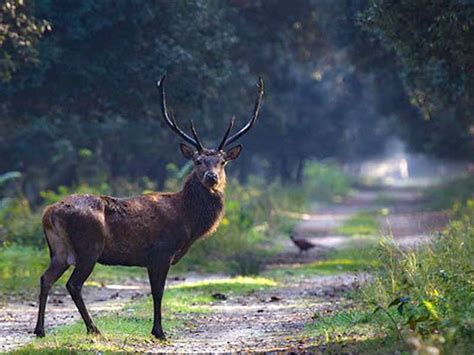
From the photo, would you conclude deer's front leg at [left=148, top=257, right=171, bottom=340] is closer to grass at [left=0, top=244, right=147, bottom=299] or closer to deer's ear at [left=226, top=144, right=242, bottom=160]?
deer's ear at [left=226, top=144, right=242, bottom=160]

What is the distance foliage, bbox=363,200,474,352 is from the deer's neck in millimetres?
2079

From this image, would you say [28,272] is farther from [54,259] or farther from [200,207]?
[54,259]

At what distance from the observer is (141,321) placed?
13703mm

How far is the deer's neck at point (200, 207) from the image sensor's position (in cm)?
1330

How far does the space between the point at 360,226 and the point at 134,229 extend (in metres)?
22.5

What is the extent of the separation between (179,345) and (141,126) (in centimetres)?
2160

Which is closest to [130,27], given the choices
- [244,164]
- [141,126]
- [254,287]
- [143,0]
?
[143,0]

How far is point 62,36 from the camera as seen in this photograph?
20.2 meters

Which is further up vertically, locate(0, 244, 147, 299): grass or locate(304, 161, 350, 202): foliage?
locate(0, 244, 147, 299): grass

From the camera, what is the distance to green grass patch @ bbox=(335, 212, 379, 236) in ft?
105

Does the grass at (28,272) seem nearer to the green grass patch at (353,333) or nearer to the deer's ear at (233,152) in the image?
the deer's ear at (233,152)

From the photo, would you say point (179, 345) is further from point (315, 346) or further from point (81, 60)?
point (81, 60)

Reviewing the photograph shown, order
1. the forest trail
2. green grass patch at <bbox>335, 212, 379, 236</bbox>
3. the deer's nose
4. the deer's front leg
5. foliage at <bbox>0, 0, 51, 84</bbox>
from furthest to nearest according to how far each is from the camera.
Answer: green grass patch at <bbox>335, 212, 379, 236</bbox>, foliage at <bbox>0, 0, 51, 84</bbox>, the deer's nose, the deer's front leg, the forest trail

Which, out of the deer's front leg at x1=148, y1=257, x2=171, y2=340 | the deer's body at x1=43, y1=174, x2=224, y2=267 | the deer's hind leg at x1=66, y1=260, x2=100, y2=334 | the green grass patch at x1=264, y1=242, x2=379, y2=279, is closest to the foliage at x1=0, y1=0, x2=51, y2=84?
the deer's body at x1=43, y1=174, x2=224, y2=267
